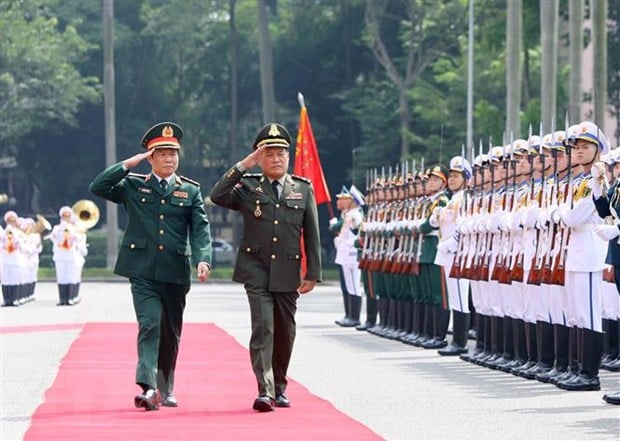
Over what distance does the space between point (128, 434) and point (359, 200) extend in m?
14.7

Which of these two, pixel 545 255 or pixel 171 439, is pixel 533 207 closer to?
pixel 545 255

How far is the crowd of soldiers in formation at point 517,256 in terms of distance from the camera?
15.1m

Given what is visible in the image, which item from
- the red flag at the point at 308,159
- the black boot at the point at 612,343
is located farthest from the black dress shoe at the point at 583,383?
the red flag at the point at 308,159

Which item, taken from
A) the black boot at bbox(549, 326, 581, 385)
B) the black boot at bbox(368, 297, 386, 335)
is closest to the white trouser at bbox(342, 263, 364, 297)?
the black boot at bbox(368, 297, 386, 335)

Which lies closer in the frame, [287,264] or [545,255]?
[287,264]

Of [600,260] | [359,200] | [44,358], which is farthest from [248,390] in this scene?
[359,200]

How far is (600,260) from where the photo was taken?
15117mm

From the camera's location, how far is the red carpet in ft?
39.2

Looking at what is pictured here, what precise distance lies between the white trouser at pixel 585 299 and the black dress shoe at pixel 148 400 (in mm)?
3665

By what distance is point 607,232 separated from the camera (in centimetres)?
1442

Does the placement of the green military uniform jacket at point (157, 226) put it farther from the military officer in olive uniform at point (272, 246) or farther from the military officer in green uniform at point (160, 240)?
the military officer in olive uniform at point (272, 246)

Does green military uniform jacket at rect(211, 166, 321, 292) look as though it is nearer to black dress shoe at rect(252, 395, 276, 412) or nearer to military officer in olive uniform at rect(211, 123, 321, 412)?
military officer in olive uniform at rect(211, 123, 321, 412)

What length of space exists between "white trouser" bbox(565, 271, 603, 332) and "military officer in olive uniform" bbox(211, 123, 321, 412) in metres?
2.45

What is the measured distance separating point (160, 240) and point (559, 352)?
396cm
